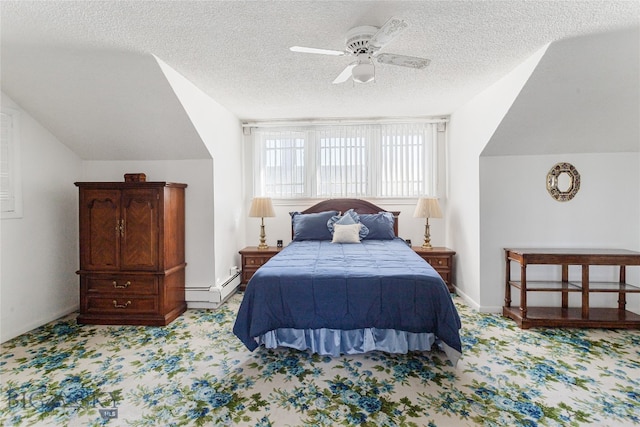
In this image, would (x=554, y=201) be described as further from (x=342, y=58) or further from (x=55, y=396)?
(x=55, y=396)

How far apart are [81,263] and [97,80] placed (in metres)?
1.87

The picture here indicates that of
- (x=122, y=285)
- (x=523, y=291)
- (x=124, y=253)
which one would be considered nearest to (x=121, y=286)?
(x=122, y=285)

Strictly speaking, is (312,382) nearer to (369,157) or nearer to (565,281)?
(565,281)

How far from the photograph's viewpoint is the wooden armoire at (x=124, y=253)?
10.5ft

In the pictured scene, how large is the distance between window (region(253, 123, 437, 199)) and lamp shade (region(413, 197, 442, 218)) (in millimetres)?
376

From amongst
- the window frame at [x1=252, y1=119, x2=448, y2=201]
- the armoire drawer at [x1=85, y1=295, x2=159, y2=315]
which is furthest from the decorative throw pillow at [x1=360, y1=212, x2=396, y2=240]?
the armoire drawer at [x1=85, y1=295, x2=159, y2=315]

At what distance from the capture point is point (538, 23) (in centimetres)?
205

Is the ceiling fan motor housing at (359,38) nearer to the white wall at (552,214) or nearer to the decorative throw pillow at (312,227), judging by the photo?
the white wall at (552,214)

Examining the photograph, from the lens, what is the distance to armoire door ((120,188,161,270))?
318 cm

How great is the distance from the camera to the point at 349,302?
93.4 inches

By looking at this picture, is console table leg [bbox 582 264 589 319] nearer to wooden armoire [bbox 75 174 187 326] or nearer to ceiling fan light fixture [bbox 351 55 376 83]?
ceiling fan light fixture [bbox 351 55 376 83]

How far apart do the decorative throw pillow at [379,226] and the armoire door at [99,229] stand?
2897 millimetres

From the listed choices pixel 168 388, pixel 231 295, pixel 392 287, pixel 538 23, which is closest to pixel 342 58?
pixel 538 23

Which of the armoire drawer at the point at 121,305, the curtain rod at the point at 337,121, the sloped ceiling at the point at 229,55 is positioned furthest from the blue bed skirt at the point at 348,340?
the curtain rod at the point at 337,121
